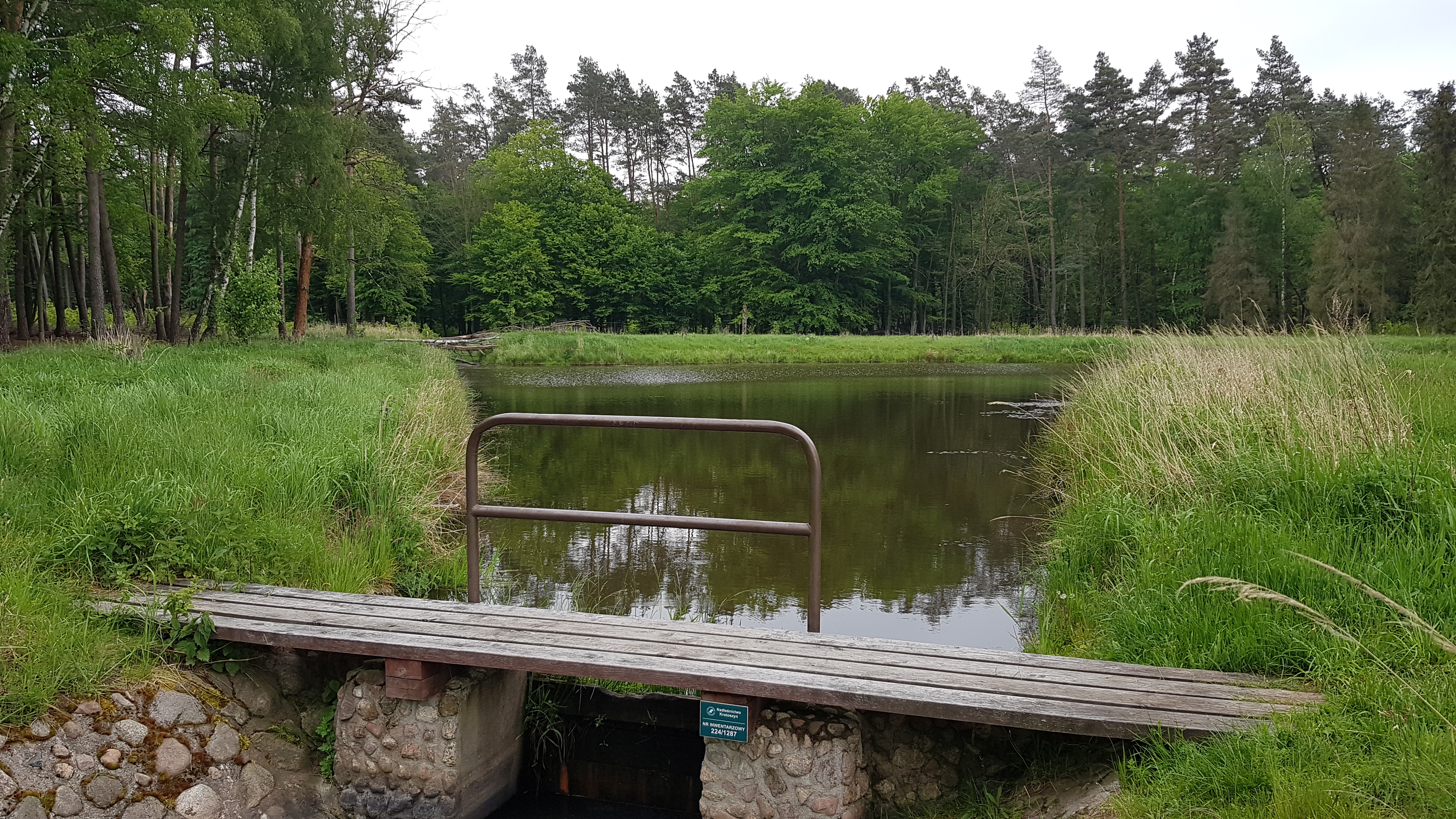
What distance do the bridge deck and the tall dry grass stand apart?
2.80 metres

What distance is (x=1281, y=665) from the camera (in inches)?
138

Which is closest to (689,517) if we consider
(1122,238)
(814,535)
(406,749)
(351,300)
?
(814,535)

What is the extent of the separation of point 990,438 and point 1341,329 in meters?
7.14

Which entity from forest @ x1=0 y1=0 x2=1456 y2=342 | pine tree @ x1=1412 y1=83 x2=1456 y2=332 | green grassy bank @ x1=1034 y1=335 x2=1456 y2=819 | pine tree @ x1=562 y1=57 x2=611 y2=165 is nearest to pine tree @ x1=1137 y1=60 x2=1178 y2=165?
forest @ x1=0 y1=0 x2=1456 y2=342

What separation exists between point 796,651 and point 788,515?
18.7 ft

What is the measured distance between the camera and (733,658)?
12.1 feet

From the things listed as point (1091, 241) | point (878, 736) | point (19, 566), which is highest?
point (1091, 241)

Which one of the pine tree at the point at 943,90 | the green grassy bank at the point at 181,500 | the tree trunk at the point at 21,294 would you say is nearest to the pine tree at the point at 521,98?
the pine tree at the point at 943,90

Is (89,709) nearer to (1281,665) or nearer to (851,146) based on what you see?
(1281,665)

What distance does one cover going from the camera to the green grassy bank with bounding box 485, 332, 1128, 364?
3281 centimetres

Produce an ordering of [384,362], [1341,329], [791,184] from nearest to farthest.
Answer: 1. [1341,329]
2. [384,362]
3. [791,184]

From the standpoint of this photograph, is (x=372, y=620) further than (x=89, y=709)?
Yes

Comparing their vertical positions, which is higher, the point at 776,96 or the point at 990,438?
the point at 776,96

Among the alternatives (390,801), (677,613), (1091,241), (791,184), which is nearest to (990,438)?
(677,613)
